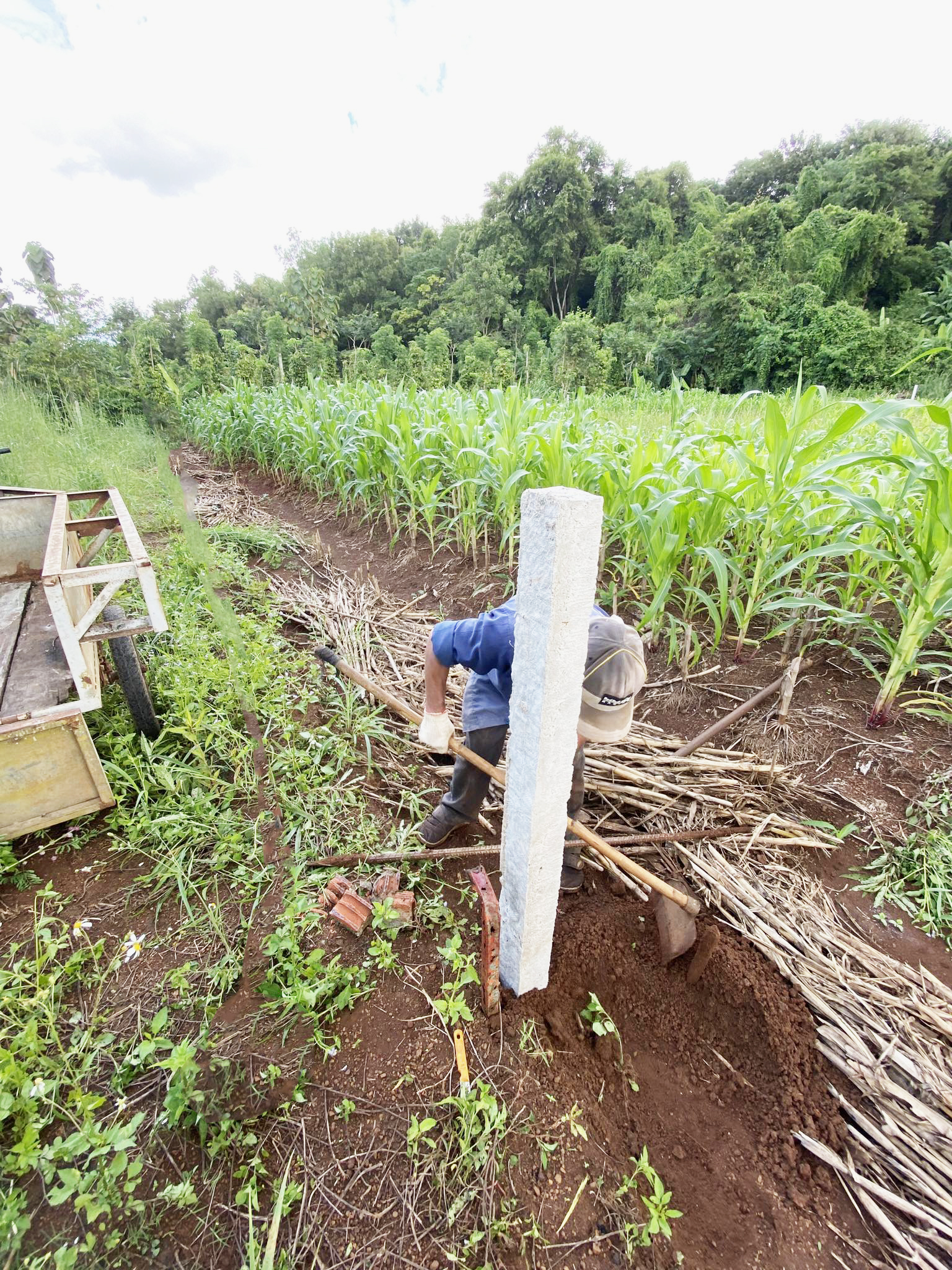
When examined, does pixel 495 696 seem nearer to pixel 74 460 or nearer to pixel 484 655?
pixel 484 655

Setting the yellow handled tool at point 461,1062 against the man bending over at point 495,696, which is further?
the man bending over at point 495,696

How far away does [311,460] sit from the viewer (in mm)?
6113

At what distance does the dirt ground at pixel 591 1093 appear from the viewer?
1080mm

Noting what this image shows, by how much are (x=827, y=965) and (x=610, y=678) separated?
107cm

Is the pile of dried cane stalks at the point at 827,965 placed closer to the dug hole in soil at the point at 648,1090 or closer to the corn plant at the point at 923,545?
the dug hole in soil at the point at 648,1090

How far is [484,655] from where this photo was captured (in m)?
1.63

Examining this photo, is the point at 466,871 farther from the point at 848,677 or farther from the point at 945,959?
the point at 848,677

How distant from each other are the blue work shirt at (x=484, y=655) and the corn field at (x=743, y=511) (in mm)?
975

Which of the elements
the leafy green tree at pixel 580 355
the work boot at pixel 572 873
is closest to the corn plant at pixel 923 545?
the work boot at pixel 572 873

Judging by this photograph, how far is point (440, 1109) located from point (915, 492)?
285 centimetres

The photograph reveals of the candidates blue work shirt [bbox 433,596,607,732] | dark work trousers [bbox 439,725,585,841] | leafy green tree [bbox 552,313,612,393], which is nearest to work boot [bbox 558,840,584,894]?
dark work trousers [bbox 439,725,585,841]

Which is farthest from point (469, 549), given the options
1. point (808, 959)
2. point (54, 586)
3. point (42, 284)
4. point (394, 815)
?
point (42, 284)

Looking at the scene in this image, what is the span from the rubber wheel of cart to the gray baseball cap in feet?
5.82

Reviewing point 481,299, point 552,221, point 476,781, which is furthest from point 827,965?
point 552,221
